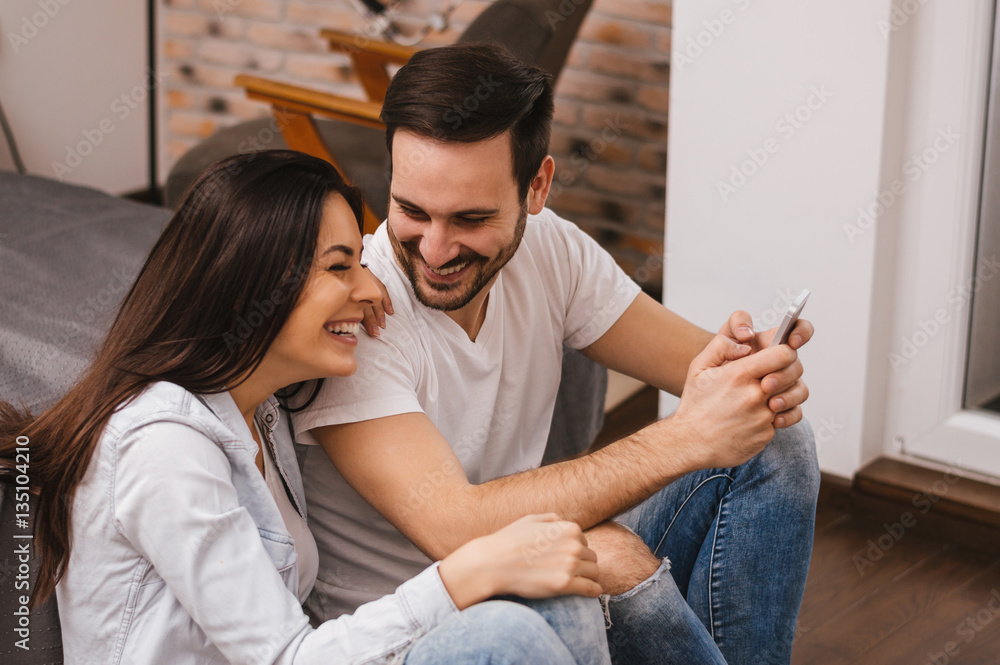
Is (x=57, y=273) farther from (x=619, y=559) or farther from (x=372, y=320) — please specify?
(x=619, y=559)

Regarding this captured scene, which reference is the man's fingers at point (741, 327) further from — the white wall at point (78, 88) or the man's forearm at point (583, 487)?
the white wall at point (78, 88)

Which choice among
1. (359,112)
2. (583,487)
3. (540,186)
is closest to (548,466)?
(583,487)

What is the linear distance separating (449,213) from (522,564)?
43 centimetres

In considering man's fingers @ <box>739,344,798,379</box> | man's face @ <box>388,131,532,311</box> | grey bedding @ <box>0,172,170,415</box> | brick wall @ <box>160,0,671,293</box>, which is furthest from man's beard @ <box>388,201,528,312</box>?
brick wall @ <box>160,0,671,293</box>

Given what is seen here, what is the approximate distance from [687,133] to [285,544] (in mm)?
1293

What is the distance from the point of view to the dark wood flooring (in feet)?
5.06

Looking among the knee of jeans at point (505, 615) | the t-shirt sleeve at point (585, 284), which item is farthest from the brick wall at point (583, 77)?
the knee of jeans at point (505, 615)

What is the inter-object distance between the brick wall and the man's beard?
1756 millimetres

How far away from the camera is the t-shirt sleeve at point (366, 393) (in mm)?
1034

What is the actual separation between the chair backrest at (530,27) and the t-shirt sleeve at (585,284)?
1.01 m

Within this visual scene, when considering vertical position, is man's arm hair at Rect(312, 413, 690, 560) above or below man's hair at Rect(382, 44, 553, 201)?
below

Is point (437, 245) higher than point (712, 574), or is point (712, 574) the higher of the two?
point (437, 245)

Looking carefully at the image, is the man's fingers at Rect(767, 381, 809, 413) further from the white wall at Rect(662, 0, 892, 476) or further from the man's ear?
the white wall at Rect(662, 0, 892, 476)

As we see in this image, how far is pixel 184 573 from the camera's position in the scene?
32.2 inches
